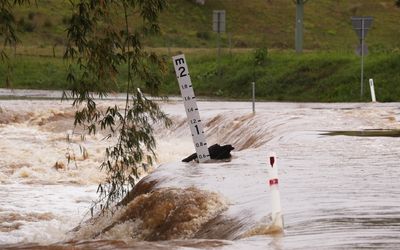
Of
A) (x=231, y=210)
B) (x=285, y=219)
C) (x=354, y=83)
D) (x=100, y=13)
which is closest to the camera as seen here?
(x=285, y=219)

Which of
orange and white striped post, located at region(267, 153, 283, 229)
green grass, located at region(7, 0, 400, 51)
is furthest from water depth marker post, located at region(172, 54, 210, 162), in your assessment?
green grass, located at region(7, 0, 400, 51)

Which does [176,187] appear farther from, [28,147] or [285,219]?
[28,147]

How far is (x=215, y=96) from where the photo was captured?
157 ft

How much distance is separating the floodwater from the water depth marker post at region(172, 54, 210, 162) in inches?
16.3

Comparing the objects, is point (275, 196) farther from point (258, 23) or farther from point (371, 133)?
point (258, 23)

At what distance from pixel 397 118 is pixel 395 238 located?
14.1 metres

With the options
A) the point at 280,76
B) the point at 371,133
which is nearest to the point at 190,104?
the point at 371,133

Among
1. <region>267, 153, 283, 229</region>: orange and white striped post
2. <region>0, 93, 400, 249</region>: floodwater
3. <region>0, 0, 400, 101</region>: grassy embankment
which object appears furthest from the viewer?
<region>0, 0, 400, 101</region>: grassy embankment

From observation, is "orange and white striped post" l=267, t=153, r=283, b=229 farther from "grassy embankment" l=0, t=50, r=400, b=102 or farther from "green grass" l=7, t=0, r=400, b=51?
"green grass" l=7, t=0, r=400, b=51

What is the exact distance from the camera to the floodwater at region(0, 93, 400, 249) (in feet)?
39.3

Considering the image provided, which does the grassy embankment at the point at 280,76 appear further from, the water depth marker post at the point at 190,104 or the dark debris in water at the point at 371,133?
the water depth marker post at the point at 190,104

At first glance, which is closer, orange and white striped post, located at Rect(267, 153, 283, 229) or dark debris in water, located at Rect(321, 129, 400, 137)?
orange and white striped post, located at Rect(267, 153, 283, 229)

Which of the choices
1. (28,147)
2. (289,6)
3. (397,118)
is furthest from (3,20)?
(289,6)

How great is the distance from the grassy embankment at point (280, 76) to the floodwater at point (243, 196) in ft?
50.0
